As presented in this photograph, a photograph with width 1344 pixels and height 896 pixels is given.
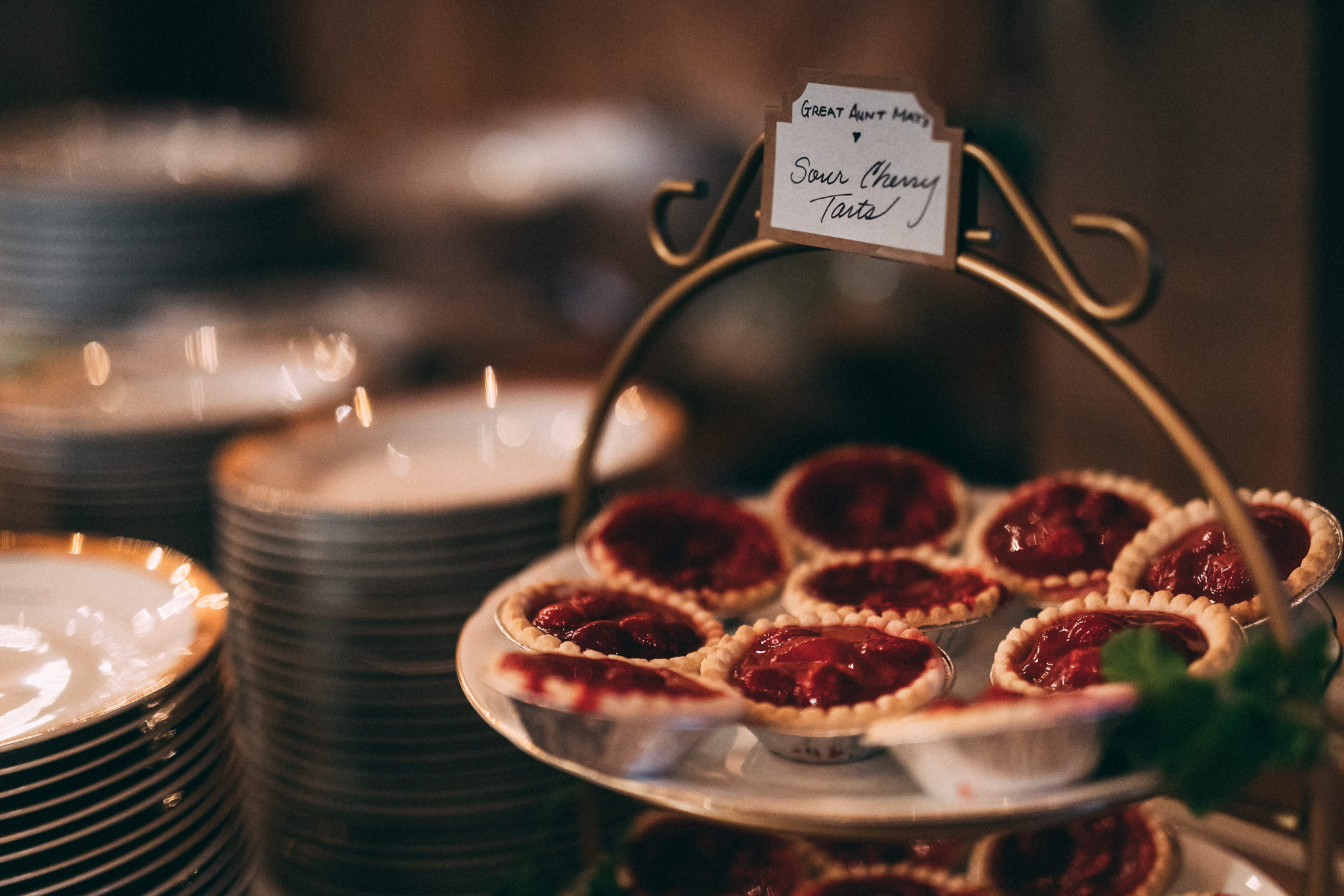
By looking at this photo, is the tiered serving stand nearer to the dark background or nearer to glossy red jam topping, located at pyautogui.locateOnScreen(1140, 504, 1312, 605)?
glossy red jam topping, located at pyautogui.locateOnScreen(1140, 504, 1312, 605)

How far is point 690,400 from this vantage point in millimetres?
3250

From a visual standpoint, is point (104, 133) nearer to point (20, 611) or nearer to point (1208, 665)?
point (20, 611)

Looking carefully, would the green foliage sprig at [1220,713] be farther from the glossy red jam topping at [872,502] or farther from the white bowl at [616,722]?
the glossy red jam topping at [872,502]

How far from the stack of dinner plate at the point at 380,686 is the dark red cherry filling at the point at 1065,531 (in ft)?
1.60

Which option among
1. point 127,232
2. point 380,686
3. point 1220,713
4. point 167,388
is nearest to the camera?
point 1220,713

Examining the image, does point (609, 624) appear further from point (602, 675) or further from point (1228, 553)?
point (1228, 553)

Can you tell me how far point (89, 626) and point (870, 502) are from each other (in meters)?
0.82

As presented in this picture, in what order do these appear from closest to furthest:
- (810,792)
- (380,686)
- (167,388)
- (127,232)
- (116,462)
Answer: (810,792), (380,686), (116,462), (167,388), (127,232)

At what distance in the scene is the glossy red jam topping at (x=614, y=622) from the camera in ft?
3.40

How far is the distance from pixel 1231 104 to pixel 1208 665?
976mm

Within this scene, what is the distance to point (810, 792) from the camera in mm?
878

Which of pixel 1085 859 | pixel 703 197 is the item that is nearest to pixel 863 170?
pixel 703 197

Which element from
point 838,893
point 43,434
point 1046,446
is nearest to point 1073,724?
point 838,893

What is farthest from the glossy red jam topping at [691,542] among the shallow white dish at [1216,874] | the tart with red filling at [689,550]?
the shallow white dish at [1216,874]
